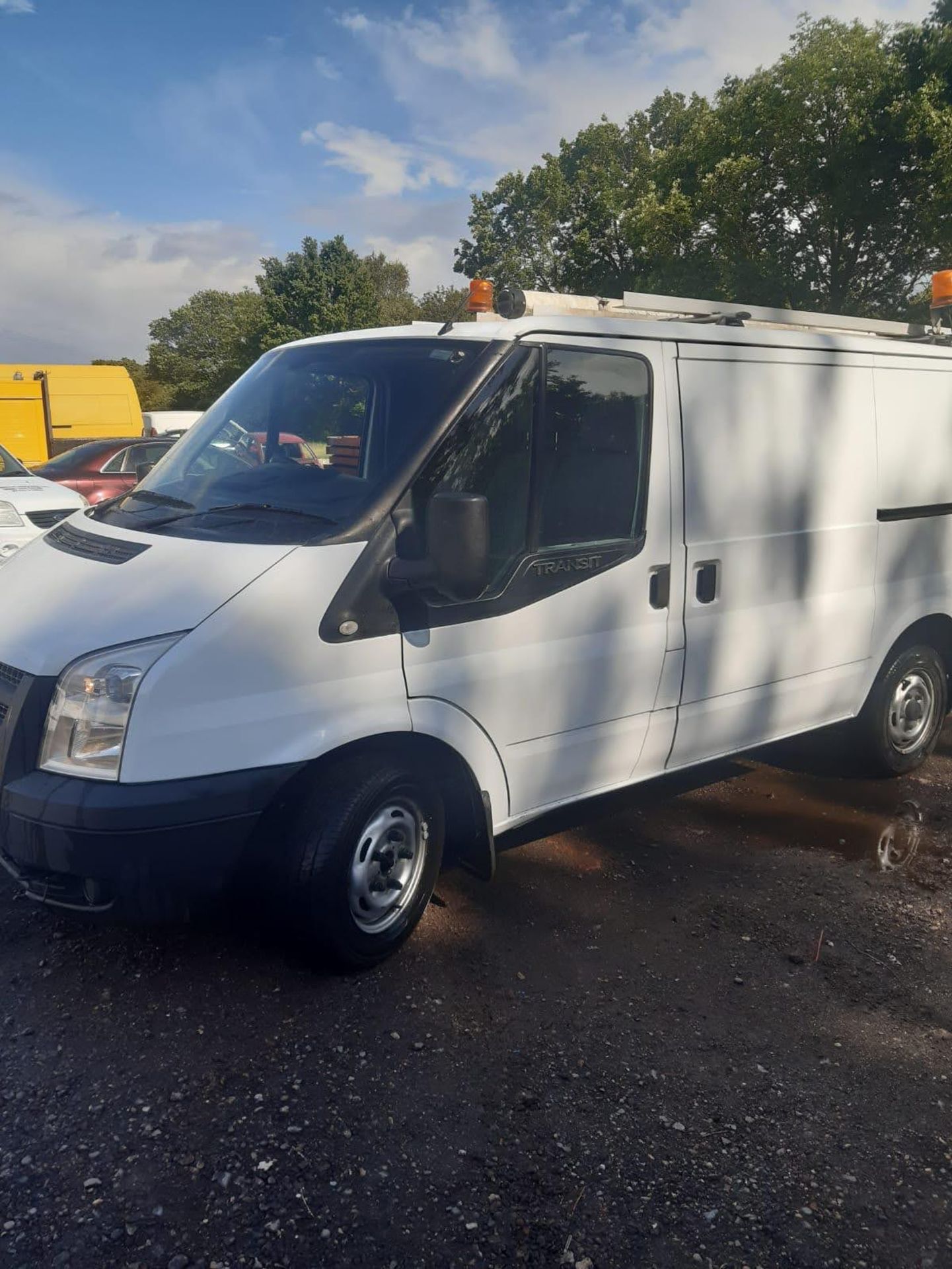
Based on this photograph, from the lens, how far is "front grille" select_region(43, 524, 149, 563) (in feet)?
11.9

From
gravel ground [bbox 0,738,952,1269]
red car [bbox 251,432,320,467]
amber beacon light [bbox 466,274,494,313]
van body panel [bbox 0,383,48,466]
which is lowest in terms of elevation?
gravel ground [bbox 0,738,952,1269]

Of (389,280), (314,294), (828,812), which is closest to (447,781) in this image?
(828,812)

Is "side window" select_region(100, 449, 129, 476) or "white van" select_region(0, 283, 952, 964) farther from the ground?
"side window" select_region(100, 449, 129, 476)

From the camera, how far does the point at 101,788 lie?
3.10 meters

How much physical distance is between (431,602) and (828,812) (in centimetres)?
288

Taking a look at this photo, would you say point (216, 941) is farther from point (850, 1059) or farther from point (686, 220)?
point (686, 220)

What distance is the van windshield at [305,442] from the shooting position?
361 cm

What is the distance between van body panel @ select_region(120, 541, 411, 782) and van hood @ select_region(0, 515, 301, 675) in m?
0.05

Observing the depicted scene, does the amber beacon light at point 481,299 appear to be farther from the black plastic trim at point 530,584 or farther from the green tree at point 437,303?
the green tree at point 437,303

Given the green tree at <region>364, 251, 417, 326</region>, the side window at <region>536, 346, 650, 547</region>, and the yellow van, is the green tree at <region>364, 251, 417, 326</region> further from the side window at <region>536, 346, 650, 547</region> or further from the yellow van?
the side window at <region>536, 346, 650, 547</region>

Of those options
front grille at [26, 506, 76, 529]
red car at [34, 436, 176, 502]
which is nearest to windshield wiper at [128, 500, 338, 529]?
front grille at [26, 506, 76, 529]

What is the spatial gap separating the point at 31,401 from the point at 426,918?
20.6 metres

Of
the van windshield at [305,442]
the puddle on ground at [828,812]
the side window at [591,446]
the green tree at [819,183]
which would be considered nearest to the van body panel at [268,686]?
the van windshield at [305,442]

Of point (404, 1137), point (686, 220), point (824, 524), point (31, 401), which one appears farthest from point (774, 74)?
point (404, 1137)
